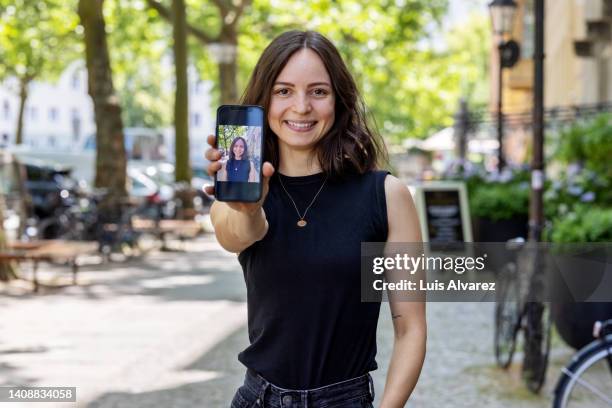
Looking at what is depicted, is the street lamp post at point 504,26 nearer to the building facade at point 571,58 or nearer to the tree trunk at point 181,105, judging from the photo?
the building facade at point 571,58

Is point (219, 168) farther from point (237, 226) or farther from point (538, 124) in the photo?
point (538, 124)

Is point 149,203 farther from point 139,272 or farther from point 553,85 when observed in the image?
point 553,85

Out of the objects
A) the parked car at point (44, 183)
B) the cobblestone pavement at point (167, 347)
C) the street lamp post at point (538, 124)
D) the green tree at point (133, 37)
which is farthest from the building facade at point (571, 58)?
the green tree at point (133, 37)

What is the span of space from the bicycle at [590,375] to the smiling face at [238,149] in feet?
10.2

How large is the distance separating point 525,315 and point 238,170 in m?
5.49

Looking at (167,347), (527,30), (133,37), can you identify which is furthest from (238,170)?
(527,30)

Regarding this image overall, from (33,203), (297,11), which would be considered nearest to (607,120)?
(33,203)

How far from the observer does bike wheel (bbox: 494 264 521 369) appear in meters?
7.79

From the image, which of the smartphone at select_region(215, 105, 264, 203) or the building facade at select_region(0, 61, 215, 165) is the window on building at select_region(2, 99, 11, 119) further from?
the smartphone at select_region(215, 105, 264, 203)

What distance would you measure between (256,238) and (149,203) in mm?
18236

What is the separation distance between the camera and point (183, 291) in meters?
13.0

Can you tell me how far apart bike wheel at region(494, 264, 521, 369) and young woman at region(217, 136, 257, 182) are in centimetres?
560

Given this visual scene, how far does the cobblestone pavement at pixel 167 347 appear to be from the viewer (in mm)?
7121
